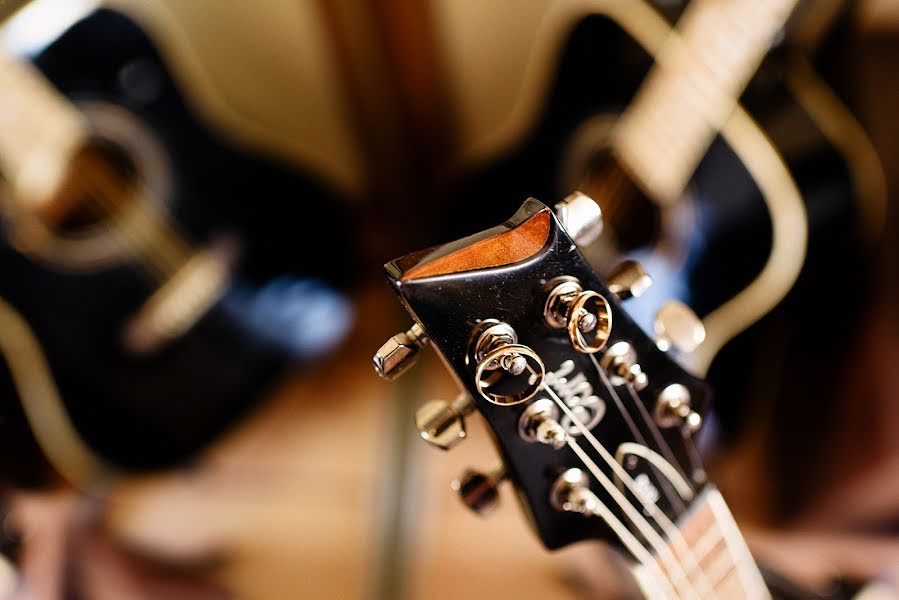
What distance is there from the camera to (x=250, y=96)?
1150 mm

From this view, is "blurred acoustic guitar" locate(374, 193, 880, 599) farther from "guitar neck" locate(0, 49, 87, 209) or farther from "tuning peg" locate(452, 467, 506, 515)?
"guitar neck" locate(0, 49, 87, 209)

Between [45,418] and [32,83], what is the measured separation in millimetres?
350

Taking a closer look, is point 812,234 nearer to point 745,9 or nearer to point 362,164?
point 745,9

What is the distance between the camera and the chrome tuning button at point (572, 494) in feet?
1.40

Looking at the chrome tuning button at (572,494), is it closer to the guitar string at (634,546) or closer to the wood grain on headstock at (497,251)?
the guitar string at (634,546)

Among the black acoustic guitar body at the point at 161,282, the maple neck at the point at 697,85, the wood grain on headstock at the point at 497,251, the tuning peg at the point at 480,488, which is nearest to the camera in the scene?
the wood grain on headstock at the point at 497,251

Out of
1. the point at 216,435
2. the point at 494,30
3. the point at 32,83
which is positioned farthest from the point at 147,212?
the point at 494,30

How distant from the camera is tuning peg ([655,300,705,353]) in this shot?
42 centimetres

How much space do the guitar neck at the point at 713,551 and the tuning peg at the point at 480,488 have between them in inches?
5.4

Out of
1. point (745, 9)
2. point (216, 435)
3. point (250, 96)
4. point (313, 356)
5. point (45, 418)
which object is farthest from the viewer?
point (250, 96)

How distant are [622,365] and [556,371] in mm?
43

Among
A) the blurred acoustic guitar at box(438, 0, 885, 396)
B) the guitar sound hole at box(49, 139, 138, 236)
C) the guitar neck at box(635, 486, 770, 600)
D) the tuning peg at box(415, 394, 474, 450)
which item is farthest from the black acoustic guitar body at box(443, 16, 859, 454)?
the guitar sound hole at box(49, 139, 138, 236)

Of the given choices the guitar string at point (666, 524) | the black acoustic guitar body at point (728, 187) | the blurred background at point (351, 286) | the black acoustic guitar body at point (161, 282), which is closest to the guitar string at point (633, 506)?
the guitar string at point (666, 524)

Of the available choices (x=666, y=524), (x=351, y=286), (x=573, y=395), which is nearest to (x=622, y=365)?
(x=573, y=395)
